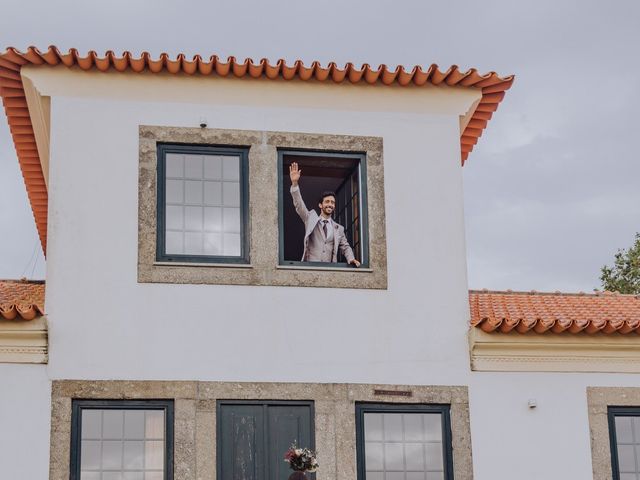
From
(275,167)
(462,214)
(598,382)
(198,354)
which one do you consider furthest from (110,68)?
(598,382)

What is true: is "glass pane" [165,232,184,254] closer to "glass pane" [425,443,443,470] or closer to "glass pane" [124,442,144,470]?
"glass pane" [124,442,144,470]

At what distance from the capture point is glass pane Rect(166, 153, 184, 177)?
1490 centimetres

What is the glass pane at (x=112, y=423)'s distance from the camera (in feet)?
45.2

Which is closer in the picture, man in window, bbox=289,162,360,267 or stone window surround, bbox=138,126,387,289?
stone window surround, bbox=138,126,387,289

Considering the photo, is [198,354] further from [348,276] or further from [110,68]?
[110,68]

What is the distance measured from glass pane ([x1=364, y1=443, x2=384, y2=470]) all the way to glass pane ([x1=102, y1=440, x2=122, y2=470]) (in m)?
2.62

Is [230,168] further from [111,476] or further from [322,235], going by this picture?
[111,476]

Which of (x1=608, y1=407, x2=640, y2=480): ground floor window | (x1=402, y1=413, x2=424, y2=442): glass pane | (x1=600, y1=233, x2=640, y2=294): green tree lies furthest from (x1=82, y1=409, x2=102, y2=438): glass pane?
(x1=600, y1=233, x2=640, y2=294): green tree

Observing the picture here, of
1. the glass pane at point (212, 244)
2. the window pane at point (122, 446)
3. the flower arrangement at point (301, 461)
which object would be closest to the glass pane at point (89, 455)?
the window pane at point (122, 446)

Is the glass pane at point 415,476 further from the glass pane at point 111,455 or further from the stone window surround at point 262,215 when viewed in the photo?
the glass pane at point 111,455

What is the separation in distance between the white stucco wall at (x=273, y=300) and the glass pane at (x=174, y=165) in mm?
372

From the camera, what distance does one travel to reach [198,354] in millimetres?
14156

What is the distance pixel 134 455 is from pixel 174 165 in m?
3.29

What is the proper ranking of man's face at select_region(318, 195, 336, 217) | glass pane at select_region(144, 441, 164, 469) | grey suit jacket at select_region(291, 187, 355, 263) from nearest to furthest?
glass pane at select_region(144, 441, 164, 469)
grey suit jacket at select_region(291, 187, 355, 263)
man's face at select_region(318, 195, 336, 217)
